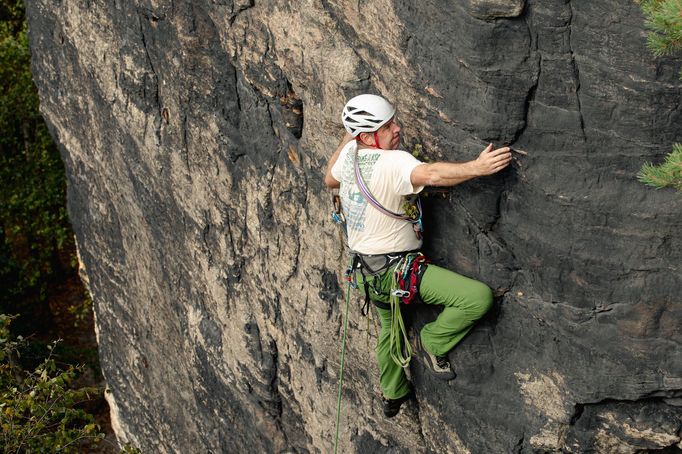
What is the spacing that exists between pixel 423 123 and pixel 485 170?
29.2 inches

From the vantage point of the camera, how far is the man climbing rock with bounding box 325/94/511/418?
6.31m

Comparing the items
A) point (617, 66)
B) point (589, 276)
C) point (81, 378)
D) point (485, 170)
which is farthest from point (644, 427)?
point (81, 378)

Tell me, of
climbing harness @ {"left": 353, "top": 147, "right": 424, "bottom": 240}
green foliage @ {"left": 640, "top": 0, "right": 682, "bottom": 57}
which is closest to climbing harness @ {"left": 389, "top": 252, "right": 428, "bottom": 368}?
climbing harness @ {"left": 353, "top": 147, "right": 424, "bottom": 240}

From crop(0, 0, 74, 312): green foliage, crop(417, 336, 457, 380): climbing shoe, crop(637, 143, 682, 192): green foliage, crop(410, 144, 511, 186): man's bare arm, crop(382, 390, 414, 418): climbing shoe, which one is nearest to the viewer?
crop(637, 143, 682, 192): green foliage

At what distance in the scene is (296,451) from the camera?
990 centimetres

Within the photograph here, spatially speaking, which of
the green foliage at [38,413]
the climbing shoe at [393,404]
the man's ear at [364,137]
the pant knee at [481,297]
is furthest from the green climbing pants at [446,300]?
the green foliage at [38,413]

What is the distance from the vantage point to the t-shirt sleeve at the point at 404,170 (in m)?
6.31

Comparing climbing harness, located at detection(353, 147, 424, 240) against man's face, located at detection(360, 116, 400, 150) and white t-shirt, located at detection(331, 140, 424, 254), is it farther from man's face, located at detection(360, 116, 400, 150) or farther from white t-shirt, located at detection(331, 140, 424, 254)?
man's face, located at detection(360, 116, 400, 150)

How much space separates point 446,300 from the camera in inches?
268

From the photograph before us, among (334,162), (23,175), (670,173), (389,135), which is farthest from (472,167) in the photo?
(23,175)

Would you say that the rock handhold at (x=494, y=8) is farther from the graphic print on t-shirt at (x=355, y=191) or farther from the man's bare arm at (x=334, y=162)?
the man's bare arm at (x=334, y=162)

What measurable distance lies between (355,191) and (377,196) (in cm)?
20

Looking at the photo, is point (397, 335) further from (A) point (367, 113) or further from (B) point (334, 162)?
(A) point (367, 113)

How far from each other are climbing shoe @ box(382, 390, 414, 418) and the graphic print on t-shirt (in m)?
1.79
